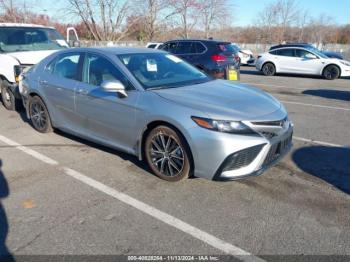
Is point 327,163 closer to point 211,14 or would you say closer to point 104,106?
point 104,106

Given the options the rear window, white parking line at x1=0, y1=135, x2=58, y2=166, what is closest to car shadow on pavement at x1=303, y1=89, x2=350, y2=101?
the rear window

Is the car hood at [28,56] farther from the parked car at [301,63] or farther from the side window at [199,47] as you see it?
the parked car at [301,63]

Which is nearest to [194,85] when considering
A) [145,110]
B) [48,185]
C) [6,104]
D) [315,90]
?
[145,110]

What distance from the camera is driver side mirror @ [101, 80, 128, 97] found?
3.95 metres

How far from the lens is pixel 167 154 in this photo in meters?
3.88

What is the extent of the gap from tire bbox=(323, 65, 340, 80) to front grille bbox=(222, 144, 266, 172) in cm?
1347

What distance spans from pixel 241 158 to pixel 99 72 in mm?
2296

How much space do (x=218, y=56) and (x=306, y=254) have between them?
8.52 meters

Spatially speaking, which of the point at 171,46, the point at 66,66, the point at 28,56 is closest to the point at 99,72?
the point at 66,66

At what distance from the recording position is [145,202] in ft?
11.6

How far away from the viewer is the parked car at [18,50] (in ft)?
24.2

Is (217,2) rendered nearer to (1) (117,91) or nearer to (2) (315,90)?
(2) (315,90)

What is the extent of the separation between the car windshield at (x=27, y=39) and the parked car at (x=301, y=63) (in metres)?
11.3

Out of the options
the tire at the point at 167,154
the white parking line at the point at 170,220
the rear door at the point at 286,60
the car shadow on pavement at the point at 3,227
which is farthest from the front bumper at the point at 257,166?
the rear door at the point at 286,60
